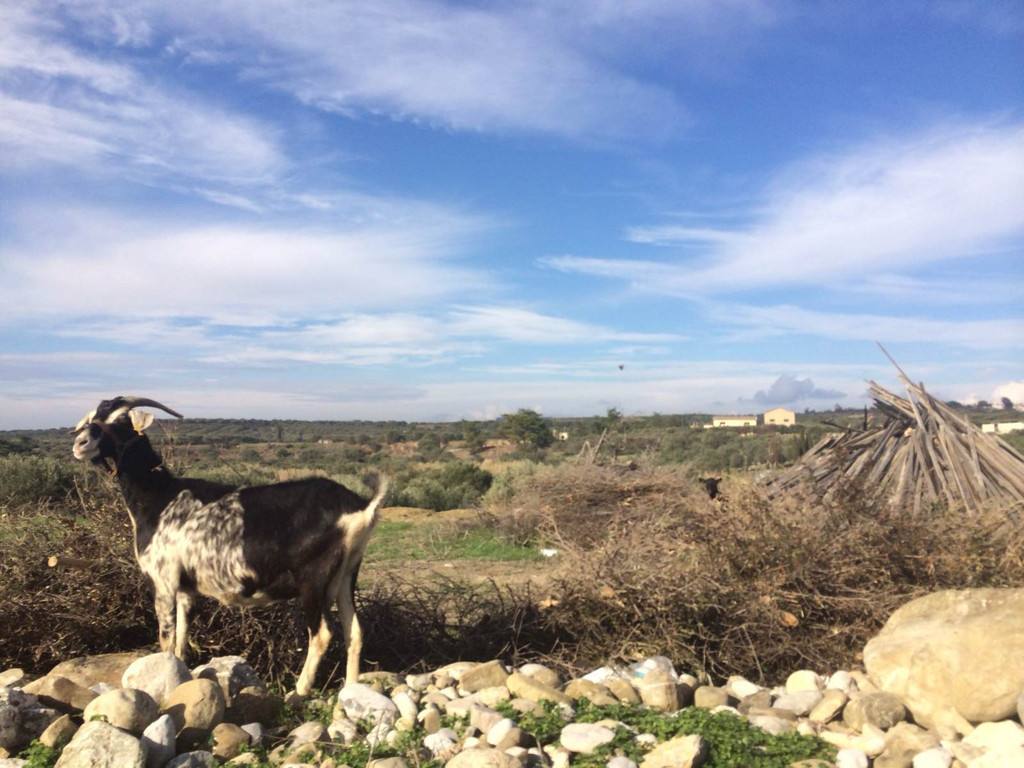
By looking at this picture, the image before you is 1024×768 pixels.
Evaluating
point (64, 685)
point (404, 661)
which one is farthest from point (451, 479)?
point (64, 685)

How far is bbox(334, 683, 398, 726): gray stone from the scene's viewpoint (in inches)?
211

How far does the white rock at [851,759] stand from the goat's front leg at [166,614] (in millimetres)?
4259

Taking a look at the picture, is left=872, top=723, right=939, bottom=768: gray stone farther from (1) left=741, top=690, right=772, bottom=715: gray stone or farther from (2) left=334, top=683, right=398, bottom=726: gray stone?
(2) left=334, top=683, right=398, bottom=726: gray stone

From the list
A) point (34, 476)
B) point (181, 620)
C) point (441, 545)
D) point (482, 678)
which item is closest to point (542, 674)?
point (482, 678)

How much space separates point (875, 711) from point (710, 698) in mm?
1002

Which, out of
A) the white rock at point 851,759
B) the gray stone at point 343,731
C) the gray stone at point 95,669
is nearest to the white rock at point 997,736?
the white rock at point 851,759

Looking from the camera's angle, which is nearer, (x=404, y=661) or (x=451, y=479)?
(x=404, y=661)

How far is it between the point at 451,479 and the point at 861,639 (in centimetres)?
1945

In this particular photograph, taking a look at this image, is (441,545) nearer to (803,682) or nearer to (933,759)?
(803,682)

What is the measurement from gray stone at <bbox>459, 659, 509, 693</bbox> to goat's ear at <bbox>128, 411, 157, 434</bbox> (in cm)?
284

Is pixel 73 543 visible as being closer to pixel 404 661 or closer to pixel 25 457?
pixel 404 661

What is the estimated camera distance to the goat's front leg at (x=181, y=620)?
619 centimetres

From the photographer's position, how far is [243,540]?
602 cm

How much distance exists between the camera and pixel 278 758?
4.97 metres
